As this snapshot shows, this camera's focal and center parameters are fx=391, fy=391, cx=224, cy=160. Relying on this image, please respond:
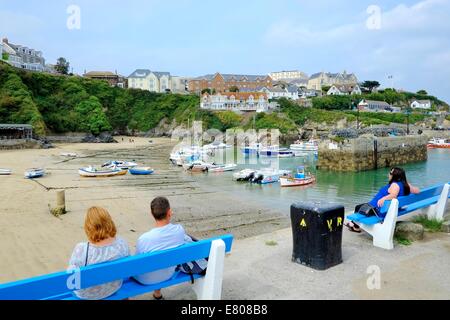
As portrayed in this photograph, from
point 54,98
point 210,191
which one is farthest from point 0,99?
point 210,191

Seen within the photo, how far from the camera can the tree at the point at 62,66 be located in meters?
127

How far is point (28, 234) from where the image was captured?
15.1 metres

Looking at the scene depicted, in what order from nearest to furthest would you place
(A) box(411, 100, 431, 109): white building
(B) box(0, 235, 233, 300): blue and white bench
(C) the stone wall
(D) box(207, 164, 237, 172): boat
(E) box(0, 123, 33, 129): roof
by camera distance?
(B) box(0, 235, 233, 300): blue and white bench
(D) box(207, 164, 237, 172): boat
(C) the stone wall
(E) box(0, 123, 33, 129): roof
(A) box(411, 100, 431, 109): white building

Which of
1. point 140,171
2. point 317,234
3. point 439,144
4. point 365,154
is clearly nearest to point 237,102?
point 439,144

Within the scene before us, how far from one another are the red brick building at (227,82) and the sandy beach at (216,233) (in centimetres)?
10171

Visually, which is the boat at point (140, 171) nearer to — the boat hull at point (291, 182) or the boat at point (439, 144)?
the boat hull at point (291, 182)

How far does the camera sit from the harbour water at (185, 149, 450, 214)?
26812mm

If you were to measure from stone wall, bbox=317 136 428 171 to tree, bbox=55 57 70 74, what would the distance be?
10784cm

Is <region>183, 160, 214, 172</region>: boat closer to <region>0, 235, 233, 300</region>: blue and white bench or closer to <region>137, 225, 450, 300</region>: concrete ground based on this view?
<region>137, 225, 450, 300</region>: concrete ground

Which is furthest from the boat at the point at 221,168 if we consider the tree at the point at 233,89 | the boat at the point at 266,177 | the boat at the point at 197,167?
the tree at the point at 233,89

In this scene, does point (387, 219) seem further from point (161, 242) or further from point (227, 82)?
point (227, 82)

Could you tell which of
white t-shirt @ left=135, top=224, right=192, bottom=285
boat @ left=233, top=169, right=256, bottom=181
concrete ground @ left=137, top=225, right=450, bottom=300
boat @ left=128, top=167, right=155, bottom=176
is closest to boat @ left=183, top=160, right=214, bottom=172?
boat @ left=128, top=167, right=155, bottom=176

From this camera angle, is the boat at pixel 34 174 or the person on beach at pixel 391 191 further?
the boat at pixel 34 174
